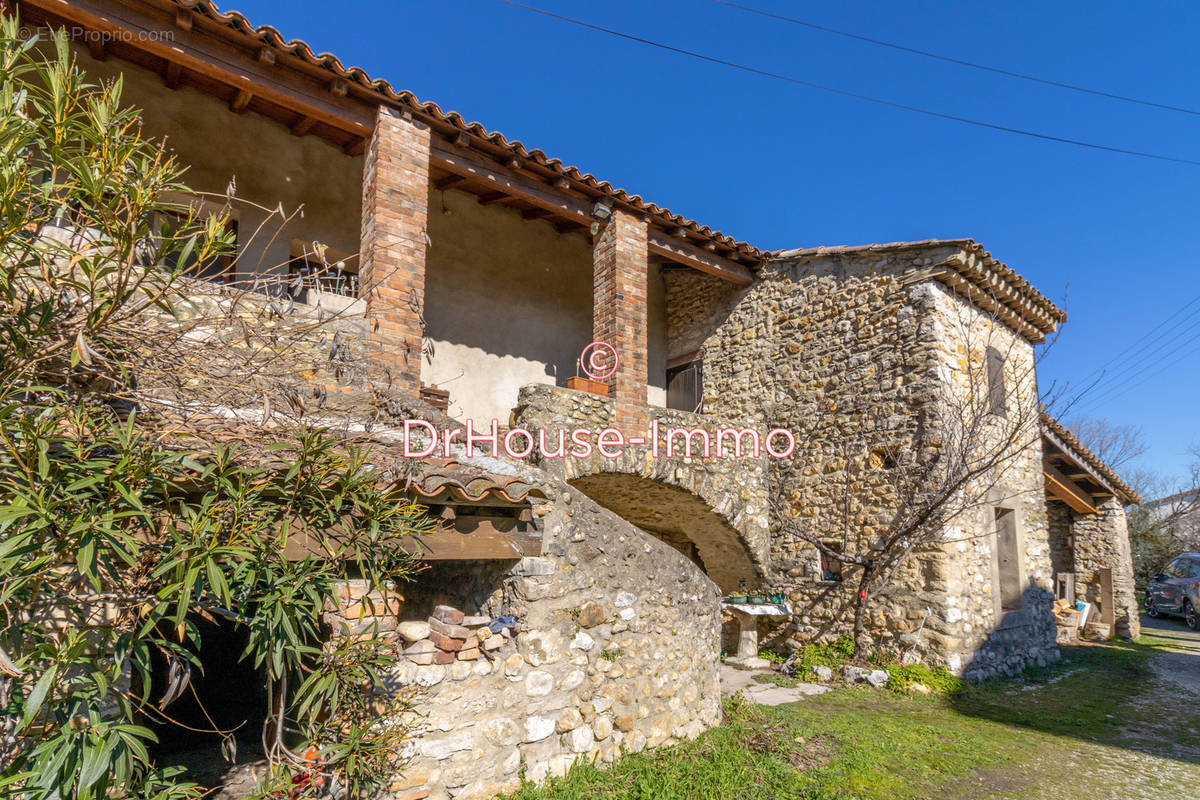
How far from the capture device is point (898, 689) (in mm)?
7609

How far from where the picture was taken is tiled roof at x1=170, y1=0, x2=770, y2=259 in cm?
541

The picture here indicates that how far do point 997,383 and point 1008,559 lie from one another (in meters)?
2.57

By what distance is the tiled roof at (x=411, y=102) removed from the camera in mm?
5406

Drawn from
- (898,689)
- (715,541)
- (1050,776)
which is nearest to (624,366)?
(715,541)

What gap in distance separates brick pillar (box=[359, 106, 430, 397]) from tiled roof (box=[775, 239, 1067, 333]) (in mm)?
5636

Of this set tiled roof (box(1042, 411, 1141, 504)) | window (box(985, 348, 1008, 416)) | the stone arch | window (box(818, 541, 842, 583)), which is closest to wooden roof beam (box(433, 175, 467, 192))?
the stone arch

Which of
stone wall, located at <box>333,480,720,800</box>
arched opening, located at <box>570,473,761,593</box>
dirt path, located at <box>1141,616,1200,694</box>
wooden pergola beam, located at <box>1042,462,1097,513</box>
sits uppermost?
wooden pergola beam, located at <box>1042,462,1097,513</box>

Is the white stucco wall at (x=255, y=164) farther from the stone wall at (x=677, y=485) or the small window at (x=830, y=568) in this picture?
the small window at (x=830, y=568)

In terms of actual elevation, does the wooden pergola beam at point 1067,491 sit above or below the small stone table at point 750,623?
above

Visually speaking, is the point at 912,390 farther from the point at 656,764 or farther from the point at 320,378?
the point at 320,378

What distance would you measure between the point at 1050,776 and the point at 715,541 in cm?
480

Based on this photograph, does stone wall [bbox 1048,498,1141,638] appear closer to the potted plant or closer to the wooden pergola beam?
the wooden pergola beam

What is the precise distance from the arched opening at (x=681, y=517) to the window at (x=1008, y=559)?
11.8ft

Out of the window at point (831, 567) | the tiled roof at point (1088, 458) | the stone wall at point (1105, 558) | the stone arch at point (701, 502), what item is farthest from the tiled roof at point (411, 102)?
the stone wall at point (1105, 558)
